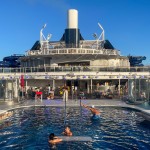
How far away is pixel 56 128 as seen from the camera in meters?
19.1

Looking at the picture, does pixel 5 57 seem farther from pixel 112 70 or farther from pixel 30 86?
pixel 112 70

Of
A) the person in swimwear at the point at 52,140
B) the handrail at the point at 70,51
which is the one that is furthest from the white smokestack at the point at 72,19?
the person in swimwear at the point at 52,140

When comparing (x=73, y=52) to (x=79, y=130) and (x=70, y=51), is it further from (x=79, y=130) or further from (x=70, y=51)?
(x=79, y=130)

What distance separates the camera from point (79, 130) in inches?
723

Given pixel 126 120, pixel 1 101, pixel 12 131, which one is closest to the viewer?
pixel 12 131

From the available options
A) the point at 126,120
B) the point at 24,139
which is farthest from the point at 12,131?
the point at 126,120

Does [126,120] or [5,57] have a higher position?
[5,57]

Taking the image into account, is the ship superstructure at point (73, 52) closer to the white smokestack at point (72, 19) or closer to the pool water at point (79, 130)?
the white smokestack at point (72, 19)

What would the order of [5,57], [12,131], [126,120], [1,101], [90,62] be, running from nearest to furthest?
[12,131]
[126,120]
[1,101]
[90,62]
[5,57]

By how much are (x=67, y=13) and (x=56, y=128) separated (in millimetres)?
35025

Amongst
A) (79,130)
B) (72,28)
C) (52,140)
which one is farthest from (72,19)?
(52,140)

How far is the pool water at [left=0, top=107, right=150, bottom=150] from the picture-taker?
1481cm

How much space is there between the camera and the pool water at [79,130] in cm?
1481

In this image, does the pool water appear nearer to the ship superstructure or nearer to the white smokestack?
the ship superstructure
